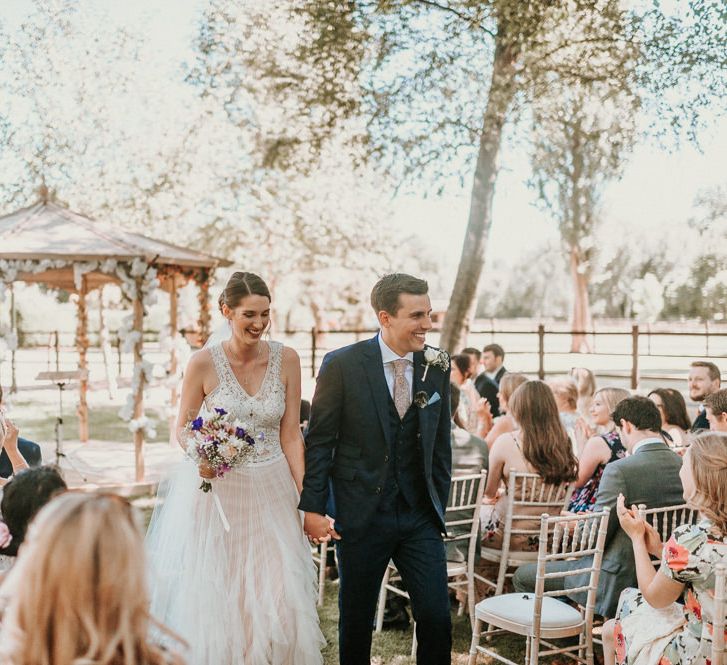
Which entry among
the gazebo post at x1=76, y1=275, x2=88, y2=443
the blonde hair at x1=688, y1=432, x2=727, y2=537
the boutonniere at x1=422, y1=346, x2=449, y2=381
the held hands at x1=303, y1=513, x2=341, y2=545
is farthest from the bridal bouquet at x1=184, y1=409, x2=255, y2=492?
the gazebo post at x1=76, y1=275, x2=88, y2=443

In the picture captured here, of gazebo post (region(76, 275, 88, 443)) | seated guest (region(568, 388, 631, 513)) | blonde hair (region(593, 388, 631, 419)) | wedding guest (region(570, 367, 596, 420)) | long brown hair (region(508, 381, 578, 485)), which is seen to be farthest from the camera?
gazebo post (region(76, 275, 88, 443))

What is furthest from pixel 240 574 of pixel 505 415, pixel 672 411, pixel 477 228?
pixel 477 228

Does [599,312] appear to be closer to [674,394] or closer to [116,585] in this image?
[674,394]

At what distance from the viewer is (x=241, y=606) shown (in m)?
4.09

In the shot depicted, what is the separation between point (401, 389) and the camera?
3.88 metres

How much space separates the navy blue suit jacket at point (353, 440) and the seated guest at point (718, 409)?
239cm

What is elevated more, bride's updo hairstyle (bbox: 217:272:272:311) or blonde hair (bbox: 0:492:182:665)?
bride's updo hairstyle (bbox: 217:272:272:311)

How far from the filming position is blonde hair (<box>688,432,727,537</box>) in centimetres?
306

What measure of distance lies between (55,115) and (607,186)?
62.3 feet

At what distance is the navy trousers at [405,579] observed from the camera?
12.1 ft

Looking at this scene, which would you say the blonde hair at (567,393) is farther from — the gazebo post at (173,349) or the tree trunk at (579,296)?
the tree trunk at (579,296)

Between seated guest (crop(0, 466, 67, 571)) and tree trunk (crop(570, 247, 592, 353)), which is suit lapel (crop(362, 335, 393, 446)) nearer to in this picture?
seated guest (crop(0, 466, 67, 571))

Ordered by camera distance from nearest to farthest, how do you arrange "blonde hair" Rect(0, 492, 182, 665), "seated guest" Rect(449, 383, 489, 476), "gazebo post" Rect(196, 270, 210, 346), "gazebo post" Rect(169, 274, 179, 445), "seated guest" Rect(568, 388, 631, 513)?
"blonde hair" Rect(0, 492, 182, 665)
"seated guest" Rect(568, 388, 631, 513)
"seated guest" Rect(449, 383, 489, 476)
"gazebo post" Rect(169, 274, 179, 445)
"gazebo post" Rect(196, 270, 210, 346)

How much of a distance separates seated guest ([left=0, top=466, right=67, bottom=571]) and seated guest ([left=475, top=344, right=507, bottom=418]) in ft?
20.0
